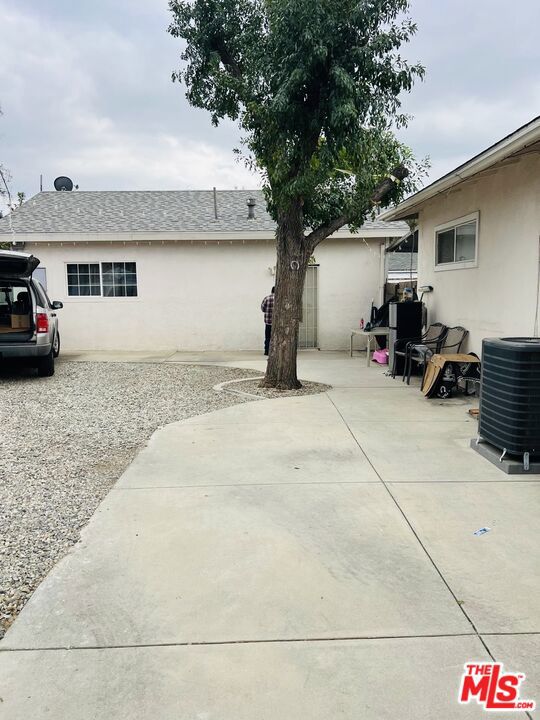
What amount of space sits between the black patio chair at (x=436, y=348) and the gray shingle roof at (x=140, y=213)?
5.62 meters

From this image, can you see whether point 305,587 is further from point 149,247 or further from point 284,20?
point 149,247

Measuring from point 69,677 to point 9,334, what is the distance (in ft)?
26.2

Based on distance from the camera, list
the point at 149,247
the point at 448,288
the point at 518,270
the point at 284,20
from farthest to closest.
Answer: the point at 149,247, the point at 448,288, the point at 518,270, the point at 284,20

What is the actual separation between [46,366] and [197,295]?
5266mm

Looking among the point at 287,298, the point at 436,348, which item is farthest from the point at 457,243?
the point at 287,298

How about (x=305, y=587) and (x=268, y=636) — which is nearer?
(x=268, y=636)

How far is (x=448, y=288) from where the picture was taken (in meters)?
9.42

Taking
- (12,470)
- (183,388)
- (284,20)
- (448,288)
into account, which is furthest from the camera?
(448,288)

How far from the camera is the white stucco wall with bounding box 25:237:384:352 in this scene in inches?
554

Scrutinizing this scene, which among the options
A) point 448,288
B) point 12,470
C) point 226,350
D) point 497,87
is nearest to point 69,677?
point 12,470

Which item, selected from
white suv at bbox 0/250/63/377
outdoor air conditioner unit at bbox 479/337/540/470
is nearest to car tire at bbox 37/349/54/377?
white suv at bbox 0/250/63/377

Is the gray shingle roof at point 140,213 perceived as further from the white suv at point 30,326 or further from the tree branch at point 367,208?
the tree branch at point 367,208

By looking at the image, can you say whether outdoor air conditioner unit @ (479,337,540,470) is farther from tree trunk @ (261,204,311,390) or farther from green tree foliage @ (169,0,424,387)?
tree trunk @ (261,204,311,390)

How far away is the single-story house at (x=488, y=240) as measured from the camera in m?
6.55
